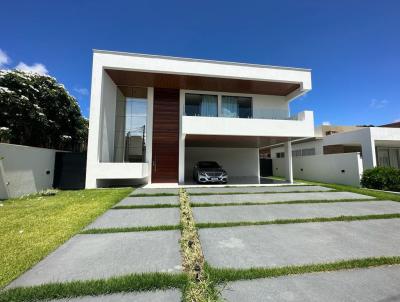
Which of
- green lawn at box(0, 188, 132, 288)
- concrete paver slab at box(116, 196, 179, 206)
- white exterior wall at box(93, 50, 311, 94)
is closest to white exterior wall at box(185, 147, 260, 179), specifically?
white exterior wall at box(93, 50, 311, 94)

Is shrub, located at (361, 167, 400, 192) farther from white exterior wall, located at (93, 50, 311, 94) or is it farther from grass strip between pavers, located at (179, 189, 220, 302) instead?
grass strip between pavers, located at (179, 189, 220, 302)

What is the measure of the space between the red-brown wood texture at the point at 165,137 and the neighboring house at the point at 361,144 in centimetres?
1300

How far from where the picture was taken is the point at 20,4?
795cm

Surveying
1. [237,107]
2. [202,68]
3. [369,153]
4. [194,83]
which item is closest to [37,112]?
[194,83]

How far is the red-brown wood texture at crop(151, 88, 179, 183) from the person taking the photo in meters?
12.3

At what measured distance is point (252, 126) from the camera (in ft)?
37.0

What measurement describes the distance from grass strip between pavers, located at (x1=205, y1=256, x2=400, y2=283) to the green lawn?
2.50m

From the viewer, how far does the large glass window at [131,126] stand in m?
12.4

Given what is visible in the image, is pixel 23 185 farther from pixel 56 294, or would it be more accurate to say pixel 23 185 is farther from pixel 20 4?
pixel 56 294

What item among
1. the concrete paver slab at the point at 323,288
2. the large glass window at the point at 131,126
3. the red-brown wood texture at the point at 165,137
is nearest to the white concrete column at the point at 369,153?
the red-brown wood texture at the point at 165,137

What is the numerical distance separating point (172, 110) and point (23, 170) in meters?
8.00

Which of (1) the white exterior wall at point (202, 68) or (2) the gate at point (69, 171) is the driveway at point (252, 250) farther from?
(1) the white exterior wall at point (202, 68)

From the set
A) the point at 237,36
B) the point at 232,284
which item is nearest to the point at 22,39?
the point at 237,36

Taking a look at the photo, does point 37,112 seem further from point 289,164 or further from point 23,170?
point 289,164
